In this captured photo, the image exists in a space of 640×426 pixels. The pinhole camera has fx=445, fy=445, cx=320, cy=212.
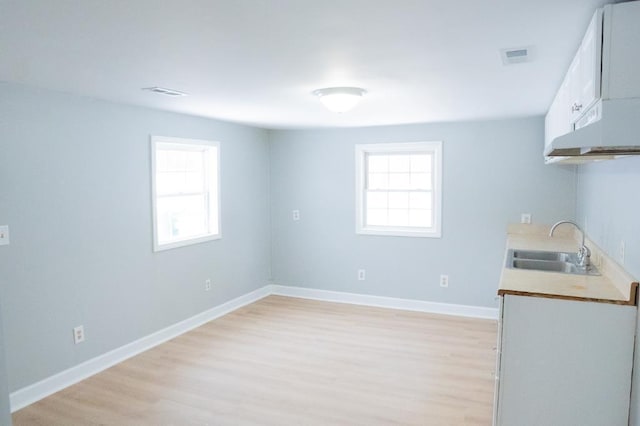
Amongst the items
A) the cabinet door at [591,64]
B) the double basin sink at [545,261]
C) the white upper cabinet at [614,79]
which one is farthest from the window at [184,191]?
the white upper cabinet at [614,79]

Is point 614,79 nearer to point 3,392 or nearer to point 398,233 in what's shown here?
point 3,392

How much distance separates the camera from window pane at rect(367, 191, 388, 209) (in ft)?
18.4

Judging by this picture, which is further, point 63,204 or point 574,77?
point 63,204

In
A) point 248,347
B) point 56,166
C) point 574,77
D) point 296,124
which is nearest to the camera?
point 574,77

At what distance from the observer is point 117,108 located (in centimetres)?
386

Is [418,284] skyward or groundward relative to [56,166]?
groundward

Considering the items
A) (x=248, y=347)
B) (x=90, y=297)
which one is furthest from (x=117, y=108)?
(x=248, y=347)

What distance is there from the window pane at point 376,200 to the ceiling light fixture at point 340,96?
7.72 feet

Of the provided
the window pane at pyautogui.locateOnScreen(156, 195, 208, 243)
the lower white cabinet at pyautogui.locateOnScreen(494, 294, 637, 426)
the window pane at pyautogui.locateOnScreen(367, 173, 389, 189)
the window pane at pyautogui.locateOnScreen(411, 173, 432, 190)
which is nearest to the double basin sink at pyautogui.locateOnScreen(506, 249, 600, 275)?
the lower white cabinet at pyautogui.locateOnScreen(494, 294, 637, 426)

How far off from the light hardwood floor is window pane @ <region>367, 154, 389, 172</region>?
6.09 feet

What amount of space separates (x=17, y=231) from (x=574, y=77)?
3637mm

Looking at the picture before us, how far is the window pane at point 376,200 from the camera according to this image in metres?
5.62

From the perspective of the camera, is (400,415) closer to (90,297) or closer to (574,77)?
(574,77)

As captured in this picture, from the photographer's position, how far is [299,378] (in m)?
3.57
